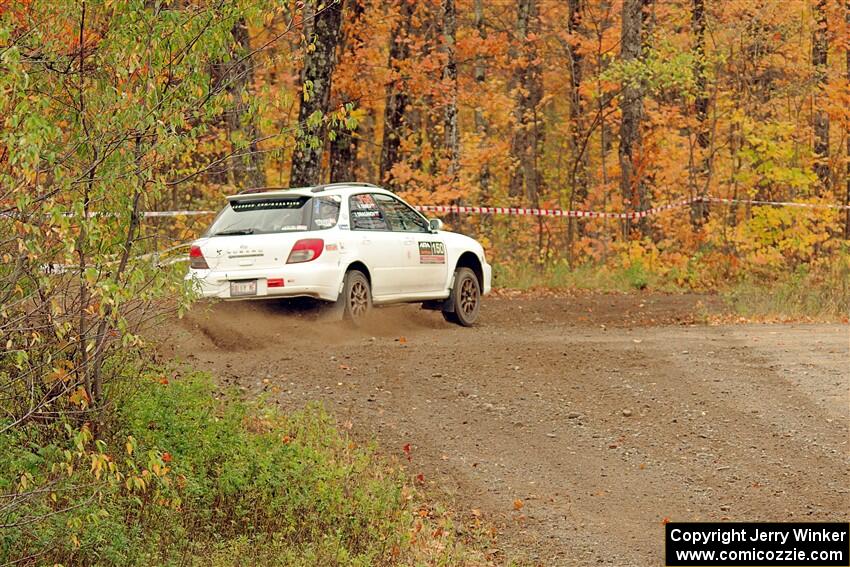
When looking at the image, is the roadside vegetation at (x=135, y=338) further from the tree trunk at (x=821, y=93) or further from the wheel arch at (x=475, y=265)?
the tree trunk at (x=821, y=93)

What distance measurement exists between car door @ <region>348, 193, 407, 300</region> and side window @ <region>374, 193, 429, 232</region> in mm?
125

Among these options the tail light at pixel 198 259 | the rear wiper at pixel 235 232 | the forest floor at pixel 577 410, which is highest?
the rear wiper at pixel 235 232

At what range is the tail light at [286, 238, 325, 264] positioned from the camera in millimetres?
14492

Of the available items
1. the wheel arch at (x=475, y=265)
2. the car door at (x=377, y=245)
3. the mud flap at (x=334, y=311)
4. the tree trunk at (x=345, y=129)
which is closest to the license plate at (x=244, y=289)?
the mud flap at (x=334, y=311)

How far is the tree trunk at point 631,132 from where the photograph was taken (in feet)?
88.0

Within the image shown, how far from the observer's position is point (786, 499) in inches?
364

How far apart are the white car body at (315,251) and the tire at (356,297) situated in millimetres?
116

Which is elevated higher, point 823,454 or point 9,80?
point 9,80

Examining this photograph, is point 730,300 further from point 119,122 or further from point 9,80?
point 9,80

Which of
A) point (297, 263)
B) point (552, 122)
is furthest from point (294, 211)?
point (552, 122)

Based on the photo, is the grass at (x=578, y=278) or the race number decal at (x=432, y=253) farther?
the grass at (x=578, y=278)

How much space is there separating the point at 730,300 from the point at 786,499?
11.7 meters

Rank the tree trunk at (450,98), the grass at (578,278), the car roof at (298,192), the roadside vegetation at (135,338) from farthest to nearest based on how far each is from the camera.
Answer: the tree trunk at (450,98) → the grass at (578,278) → the car roof at (298,192) → the roadside vegetation at (135,338)

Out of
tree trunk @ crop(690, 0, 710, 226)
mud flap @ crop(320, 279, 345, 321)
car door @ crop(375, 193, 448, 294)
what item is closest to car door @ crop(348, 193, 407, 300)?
car door @ crop(375, 193, 448, 294)
